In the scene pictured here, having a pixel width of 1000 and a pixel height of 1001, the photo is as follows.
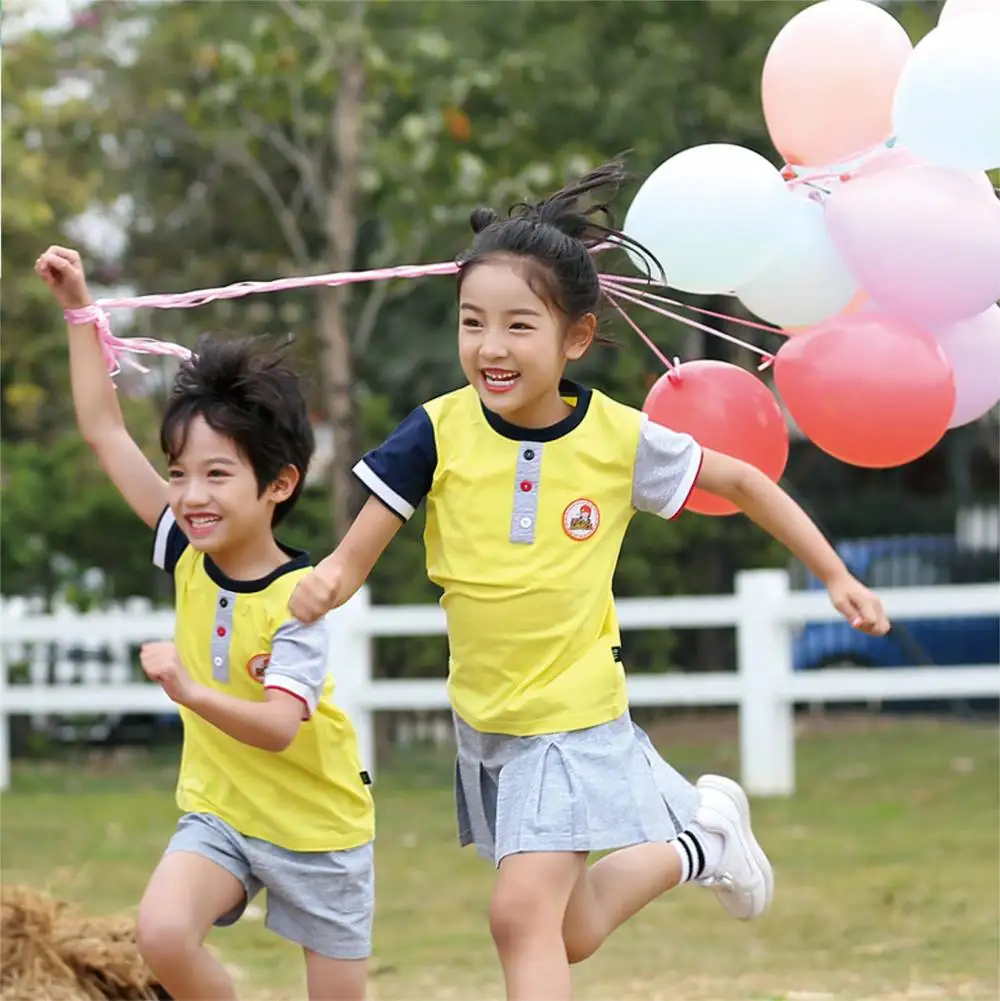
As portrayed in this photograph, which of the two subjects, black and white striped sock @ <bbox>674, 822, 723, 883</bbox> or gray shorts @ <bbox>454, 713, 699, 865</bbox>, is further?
black and white striped sock @ <bbox>674, 822, 723, 883</bbox>

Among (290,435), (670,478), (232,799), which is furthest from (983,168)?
(232,799)

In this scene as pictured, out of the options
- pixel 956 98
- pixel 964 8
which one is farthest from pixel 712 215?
pixel 964 8

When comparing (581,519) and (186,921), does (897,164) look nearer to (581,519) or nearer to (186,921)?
(581,519)

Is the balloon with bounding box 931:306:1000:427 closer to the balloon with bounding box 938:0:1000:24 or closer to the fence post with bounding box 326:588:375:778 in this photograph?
the balloon with bounding box 938:0:1000:24

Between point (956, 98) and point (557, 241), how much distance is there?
0.92m

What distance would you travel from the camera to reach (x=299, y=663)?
12.1 feet

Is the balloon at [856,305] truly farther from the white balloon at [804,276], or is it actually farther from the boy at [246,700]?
the boy at [246,700]

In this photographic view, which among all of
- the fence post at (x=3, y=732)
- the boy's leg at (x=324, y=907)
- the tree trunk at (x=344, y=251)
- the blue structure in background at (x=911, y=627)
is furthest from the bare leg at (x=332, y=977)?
the blue structure in background at (x=911, y=627)

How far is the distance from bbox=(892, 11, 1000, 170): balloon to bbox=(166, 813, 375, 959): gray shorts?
1860mm

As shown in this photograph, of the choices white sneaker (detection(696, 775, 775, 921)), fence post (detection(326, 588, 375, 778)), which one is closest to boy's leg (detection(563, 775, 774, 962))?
white sneaker (detection(696, 775, 775, 921))

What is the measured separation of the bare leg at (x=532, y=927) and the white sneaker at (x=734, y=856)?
2.46ft

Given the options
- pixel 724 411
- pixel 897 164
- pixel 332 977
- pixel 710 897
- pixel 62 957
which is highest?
pixel 897 164

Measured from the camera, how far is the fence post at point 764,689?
911 cm

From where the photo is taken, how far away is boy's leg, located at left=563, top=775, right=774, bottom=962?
3844 mm
